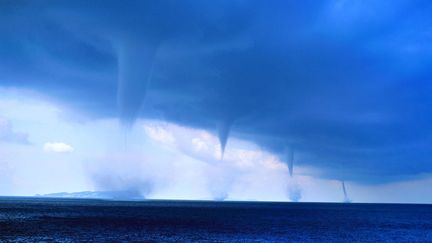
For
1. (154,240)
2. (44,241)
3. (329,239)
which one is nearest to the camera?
(44,241)

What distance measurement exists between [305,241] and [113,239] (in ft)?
110

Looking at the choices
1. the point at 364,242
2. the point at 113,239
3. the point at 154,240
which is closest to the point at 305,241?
the point at 364,242

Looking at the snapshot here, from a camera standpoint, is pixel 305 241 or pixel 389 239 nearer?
pixel 305 241

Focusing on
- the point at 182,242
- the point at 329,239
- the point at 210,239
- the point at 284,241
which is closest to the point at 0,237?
the point at 182,242

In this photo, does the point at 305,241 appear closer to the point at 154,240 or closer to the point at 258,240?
the point at 258,240

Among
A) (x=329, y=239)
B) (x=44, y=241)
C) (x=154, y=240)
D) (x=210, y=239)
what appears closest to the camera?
(x=44, y=241)

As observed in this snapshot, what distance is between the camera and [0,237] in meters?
66.0

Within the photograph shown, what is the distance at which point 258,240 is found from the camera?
2773 inches

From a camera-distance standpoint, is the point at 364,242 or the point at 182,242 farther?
the point at 364,242

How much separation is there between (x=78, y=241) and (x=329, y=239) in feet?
150

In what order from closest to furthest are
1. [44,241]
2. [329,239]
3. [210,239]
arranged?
[44,241] < [210,239] < [329,239]

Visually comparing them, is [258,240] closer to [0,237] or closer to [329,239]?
[329,239]

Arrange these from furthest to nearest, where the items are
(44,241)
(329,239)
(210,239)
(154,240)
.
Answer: (329,239), (210,239), (154,240), (44,241)

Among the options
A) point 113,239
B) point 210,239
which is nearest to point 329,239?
point 210,239
